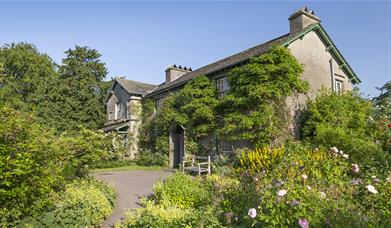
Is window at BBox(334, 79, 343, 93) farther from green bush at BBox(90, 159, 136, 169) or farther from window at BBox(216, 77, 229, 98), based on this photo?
green bush at BBox(90, 159, 136, 169)

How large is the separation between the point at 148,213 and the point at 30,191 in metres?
3.03

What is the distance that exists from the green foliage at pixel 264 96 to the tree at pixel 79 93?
2062 centimetres

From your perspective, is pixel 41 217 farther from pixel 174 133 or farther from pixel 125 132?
pixel 125 132

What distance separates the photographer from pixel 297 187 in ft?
18.5

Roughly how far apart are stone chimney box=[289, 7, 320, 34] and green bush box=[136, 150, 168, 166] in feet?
42.1

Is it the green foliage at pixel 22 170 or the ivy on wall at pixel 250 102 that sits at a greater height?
the ivy on wall at pixel 250 102

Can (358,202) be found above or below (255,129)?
below

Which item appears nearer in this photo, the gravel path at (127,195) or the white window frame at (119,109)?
the gravel path at (127,195)

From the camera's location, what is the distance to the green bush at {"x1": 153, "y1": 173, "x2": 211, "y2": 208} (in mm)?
8945

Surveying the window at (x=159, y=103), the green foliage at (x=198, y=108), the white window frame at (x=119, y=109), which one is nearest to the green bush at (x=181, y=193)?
the green foliage at (x=198, y=108)

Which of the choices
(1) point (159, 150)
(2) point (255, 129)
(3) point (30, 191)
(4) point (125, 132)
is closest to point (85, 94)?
(4) point (125, 132)

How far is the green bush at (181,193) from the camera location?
8.95 meters

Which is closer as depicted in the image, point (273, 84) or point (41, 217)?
point (41, 217)

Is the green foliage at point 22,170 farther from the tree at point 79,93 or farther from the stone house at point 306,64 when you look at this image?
the tree at point 79,93
